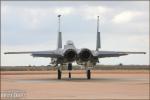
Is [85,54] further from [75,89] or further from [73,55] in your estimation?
[75,89]

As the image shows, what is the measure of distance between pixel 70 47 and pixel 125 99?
17498 millimetres

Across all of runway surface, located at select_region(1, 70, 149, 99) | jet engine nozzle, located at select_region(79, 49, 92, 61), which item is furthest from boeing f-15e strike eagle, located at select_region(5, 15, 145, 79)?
runway surface, located at select_region(1, 70, 149, 99)

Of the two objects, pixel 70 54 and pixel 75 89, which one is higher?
pixel 70 54

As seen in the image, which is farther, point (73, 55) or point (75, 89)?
point (73, 55)

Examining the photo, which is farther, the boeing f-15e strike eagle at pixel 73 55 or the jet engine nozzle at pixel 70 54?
the boeing f-15e strike eagle at pixel 73 55

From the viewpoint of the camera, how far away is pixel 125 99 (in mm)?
18422

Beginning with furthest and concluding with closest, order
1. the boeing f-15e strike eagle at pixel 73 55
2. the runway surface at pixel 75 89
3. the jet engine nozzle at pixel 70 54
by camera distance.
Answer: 1. the boeing f-15e strike eagle at pixel 73 55
2. the jet engine nozzle at pixel 70 54
3. the runway surface at pixel 75 89

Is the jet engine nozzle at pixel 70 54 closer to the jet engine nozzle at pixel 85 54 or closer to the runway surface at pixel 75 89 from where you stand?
the jet engine nozzle at pixel 85 54

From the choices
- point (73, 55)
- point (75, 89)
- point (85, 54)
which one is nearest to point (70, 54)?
point (73, 55)

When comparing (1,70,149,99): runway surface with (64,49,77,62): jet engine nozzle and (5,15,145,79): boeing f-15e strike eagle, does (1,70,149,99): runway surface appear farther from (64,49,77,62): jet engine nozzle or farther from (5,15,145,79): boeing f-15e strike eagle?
(5,15,145,79): boeing f-15e strike eagle

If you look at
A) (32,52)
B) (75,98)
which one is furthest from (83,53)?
(75,98)

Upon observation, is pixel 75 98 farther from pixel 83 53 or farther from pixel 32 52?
pixel 32 52

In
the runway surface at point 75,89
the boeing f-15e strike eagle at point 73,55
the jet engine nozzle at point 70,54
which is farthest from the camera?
the boeing f-15e strike eagle at point 73,55

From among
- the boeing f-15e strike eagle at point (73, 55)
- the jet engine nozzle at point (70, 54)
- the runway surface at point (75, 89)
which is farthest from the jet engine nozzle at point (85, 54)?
the runway surface at point (75, 89)
